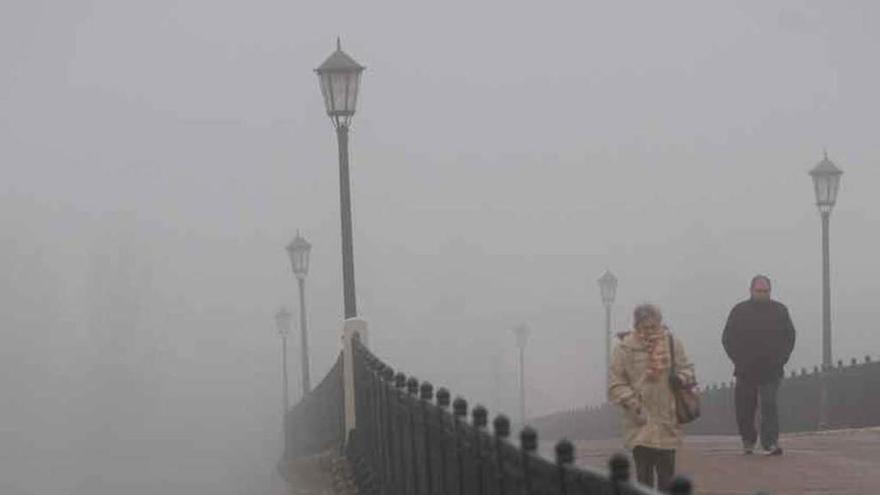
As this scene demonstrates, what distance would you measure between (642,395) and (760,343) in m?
4.57

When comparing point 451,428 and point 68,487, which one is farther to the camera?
point 68,487

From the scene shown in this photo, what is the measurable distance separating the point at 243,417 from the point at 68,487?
2739 cm

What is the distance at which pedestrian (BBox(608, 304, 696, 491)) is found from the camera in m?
11.3

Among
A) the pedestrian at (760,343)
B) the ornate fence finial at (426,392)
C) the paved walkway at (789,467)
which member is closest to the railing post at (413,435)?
the ornate fence finial at (426,392)

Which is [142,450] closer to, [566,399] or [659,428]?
[566,399]

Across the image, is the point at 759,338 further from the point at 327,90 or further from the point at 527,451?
the point at 527,451

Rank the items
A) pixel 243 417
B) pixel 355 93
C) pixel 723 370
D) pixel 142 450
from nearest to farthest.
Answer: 1. pixel 355 93
2. pixel 142 450
3. pixel 243 417
4. pixel 723 370

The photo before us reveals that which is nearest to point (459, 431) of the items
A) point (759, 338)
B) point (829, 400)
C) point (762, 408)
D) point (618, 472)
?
point (618, 472)

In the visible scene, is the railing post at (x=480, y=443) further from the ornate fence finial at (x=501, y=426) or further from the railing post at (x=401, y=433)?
the railing post at (x=401, y=433)

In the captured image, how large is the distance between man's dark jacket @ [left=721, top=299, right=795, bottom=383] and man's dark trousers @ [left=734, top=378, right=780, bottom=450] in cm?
17

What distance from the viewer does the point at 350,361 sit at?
59.8 ft

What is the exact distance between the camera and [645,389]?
1145 centimetres

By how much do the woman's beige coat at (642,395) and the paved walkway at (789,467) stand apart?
7.40 feet

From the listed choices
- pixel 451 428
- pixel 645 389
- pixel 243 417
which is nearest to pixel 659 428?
pixel 645 389
